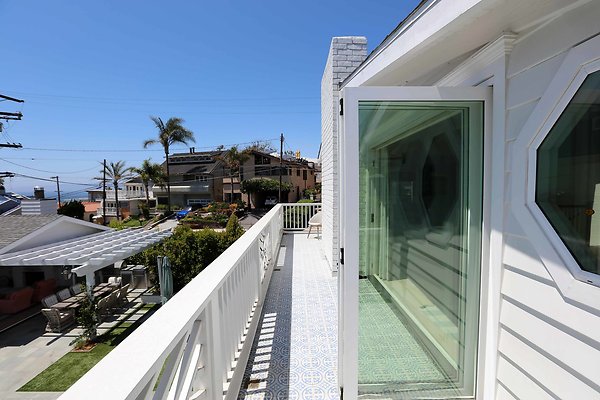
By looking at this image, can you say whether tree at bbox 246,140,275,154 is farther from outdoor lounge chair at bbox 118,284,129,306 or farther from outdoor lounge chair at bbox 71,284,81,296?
outdoor lounge chair at bbox 118,284,129,306

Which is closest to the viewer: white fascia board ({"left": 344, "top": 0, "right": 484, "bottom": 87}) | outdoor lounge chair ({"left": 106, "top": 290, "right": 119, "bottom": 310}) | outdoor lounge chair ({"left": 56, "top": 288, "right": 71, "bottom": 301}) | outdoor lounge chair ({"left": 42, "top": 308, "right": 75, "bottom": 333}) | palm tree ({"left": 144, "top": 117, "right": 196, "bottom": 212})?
white fascia board ({"left": 344, "top": 0, "right": 484, "bottom": 87})

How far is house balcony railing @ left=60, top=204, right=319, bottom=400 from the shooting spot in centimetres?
76

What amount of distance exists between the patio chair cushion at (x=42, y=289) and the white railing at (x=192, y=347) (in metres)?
13.5

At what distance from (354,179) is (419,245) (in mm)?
638

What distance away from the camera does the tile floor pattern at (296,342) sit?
83.9 inches

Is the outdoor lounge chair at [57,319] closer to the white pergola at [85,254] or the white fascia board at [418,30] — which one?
the white pergola at [85,254]

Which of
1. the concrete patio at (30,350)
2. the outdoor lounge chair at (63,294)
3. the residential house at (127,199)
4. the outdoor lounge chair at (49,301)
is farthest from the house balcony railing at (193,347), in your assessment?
the residential house at (127,199)

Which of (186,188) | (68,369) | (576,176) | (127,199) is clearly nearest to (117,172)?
(127,199)

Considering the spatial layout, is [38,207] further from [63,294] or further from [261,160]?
[261,160]

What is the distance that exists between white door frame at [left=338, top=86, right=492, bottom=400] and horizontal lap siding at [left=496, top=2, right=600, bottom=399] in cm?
15

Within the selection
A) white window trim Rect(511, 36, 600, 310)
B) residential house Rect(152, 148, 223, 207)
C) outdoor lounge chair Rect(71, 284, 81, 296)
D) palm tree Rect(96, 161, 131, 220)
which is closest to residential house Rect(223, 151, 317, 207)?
residential house Rect(152, 148, 223, 207)

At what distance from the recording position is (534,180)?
1.38 meters

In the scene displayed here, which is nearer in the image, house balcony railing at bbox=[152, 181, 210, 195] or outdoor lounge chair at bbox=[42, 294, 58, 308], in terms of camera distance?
outdoor lounge chair at bbox=[42, 294, 58, 308]

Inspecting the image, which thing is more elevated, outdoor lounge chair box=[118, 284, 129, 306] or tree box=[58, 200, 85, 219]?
tree box=[58, 200, 85, 219]
